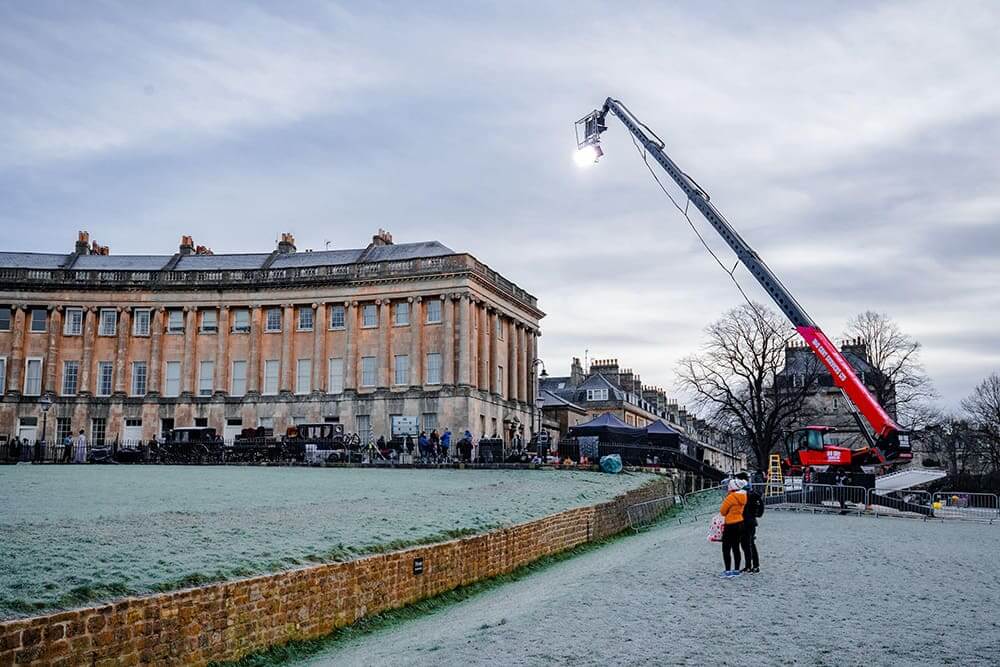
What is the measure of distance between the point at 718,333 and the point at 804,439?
19548 millimetres

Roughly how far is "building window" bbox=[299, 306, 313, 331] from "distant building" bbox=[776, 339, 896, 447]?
30742mm

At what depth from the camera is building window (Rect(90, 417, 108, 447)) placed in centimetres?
6334

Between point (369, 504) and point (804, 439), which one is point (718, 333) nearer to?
point (804, 439)

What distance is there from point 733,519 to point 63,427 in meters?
57.2

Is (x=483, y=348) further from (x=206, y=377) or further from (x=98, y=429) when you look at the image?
(x=98, y=429)

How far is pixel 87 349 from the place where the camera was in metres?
64.4

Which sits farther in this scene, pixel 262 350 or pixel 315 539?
pixel 262 350

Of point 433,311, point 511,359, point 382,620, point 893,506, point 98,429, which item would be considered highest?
point 433,311

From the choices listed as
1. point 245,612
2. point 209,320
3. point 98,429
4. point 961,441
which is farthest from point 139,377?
point 961,441

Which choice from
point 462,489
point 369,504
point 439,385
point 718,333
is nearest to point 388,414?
point 439,385

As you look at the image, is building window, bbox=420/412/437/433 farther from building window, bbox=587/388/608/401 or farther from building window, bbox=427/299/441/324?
building window, bbox=587/388/608/401

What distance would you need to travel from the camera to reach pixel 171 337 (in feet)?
214

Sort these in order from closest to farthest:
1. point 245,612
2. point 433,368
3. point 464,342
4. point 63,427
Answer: point 245,612 → point 464,342 → point 433,368 → point 63,427

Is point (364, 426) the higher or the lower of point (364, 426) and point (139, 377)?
the lower
